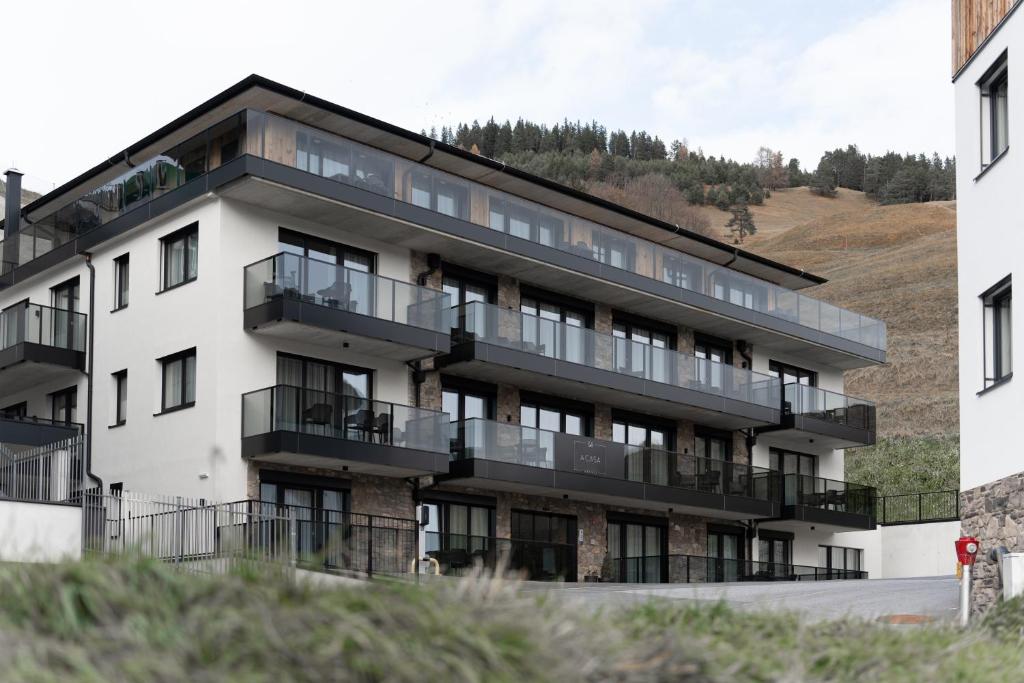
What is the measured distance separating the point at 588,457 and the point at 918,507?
17510 millimetres

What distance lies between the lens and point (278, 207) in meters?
27.0

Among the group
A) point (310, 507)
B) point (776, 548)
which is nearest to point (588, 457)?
point (310, 507)

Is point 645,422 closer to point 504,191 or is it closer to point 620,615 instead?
point 504,191

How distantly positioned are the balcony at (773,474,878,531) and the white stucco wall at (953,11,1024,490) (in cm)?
1583

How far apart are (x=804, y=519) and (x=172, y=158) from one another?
754 inches

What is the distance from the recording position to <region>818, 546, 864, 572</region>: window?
39.5 m

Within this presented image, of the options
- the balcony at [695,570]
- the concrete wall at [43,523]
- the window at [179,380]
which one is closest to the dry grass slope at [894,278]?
the balcony at [695,570]

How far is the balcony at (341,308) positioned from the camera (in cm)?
2584

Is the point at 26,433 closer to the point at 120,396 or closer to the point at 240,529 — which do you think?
the point at 120,396

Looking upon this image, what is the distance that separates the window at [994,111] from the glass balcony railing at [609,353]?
1160 cm

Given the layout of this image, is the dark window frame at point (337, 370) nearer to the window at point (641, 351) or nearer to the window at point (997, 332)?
the window at point (641, 351)

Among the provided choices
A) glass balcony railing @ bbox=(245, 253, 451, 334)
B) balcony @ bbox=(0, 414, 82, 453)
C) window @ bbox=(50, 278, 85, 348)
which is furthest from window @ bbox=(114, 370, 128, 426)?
glass balcony railing @ bbox=(245, 253, 451, 334)

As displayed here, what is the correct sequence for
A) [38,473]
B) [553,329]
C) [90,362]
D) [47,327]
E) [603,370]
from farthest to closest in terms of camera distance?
[603,370] → [553,329] → [47,327] → [90,362] → [38,473]

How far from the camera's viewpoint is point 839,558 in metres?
40.1
